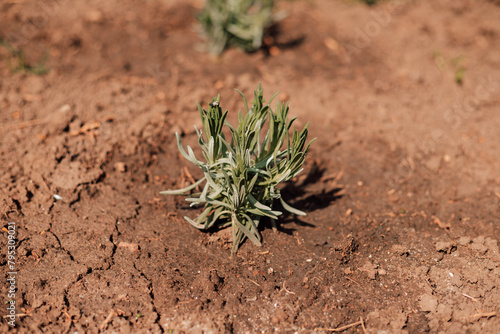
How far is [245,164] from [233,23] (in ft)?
7.08

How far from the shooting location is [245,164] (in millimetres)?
2047

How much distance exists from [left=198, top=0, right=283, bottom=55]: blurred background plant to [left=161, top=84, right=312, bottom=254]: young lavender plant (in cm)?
179

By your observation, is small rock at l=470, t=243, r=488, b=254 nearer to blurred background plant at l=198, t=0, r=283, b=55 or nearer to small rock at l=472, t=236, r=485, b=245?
small rock at l=472, t=236, r=485, b=245

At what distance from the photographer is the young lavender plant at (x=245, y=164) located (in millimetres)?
2031

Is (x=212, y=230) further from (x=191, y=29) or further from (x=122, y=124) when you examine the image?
(x=191, y=29)

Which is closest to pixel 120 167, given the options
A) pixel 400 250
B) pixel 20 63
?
pixel 20 63

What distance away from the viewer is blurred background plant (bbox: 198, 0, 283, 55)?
11.9 feet

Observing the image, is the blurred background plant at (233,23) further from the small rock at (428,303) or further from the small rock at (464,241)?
the small rock at (428,303)

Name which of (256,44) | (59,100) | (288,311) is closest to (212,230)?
(288,311)

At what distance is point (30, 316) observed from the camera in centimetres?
197

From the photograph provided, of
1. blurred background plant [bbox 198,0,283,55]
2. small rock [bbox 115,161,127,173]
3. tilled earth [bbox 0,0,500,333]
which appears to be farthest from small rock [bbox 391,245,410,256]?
blurred background plant [bbox 198,0,283,55]

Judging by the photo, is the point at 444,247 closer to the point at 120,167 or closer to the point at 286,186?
the point at 286,186

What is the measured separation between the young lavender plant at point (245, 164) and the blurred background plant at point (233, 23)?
179cm

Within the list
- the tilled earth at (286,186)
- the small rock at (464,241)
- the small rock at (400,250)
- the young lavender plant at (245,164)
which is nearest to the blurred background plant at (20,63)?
the tilled earth at (286,186)
